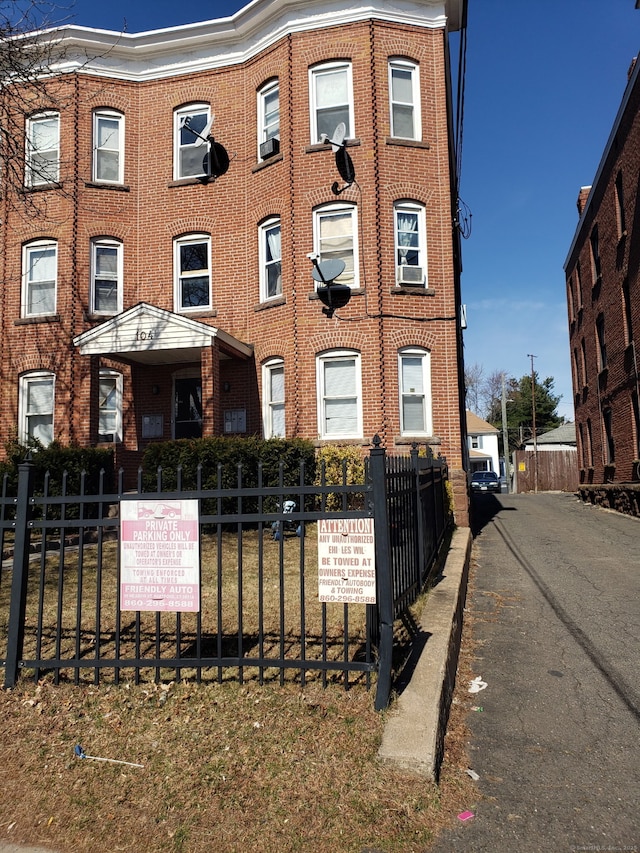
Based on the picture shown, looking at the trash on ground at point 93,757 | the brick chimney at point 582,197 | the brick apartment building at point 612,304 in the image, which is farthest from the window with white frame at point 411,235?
the brick chimney at point 582,197

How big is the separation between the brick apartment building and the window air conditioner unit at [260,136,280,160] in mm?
9749

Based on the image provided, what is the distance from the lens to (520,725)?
4000mm

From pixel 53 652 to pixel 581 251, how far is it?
25.6m

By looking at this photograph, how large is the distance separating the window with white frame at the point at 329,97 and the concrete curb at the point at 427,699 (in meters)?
12.6

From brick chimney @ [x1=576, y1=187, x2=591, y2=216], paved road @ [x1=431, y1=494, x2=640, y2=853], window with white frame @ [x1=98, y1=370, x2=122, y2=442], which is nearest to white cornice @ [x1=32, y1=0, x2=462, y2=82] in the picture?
window with white frame @ [x1=98, y1=370, x2=122, y2=442]

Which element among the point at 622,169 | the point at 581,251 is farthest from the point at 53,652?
the point at 581,251

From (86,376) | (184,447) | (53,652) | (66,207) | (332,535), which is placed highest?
(66,207)

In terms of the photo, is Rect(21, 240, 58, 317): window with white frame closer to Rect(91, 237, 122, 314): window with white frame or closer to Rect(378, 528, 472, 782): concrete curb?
Rect(91, 237, 122, 314): window with white frame

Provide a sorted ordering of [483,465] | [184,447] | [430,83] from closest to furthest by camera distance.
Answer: [184,447] → [430,83] → [483,465]

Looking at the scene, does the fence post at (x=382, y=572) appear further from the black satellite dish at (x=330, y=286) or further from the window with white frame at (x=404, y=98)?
the window with white frame at (x=404, y=98)

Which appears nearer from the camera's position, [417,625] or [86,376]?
[417,625]

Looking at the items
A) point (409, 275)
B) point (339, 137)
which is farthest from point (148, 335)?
point (339, 137)

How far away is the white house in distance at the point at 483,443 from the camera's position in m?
59.1

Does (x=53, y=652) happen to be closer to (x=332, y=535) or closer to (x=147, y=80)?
(x=332, y=535)
